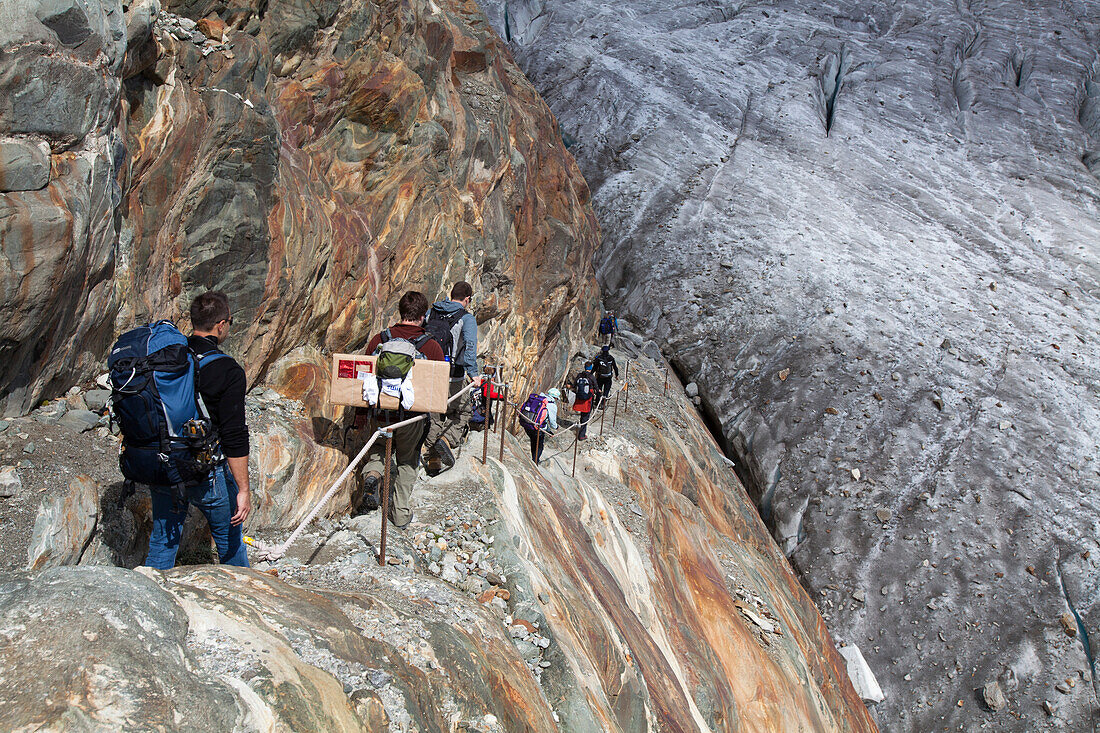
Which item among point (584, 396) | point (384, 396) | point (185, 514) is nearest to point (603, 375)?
point (584, 396)

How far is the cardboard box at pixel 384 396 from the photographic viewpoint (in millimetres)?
5059

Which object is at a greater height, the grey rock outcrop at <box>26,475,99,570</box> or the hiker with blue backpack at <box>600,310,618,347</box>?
the grey rock outcrop at <box>26,475,99,570</box>

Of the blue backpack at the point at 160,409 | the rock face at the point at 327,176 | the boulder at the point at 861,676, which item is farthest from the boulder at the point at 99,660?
the boulder at the point at 861,676

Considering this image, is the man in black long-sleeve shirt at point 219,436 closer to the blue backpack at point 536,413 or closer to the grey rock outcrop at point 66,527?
the grey rock outcrop at point 66,527

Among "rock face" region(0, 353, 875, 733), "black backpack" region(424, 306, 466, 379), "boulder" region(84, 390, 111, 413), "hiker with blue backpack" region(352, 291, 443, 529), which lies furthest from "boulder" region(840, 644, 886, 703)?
"boulder" region(84, 390, 111, 413)

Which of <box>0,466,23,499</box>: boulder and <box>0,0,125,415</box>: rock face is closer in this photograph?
<box>0,466,23,499</box>: boulder

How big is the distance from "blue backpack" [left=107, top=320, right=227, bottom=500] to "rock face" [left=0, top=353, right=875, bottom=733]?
604 mm

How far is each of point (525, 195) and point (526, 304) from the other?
2.73 meters

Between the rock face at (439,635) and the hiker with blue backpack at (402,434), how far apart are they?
314mm

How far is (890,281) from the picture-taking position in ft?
95.1

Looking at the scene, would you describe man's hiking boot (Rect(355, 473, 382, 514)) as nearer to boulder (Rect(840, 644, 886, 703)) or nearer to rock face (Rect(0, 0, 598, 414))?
rock face (Rect(0, 0, 598, 414))

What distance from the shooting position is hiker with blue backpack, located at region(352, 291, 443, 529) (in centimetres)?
560

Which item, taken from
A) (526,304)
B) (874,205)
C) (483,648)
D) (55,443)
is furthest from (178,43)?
(874,205)

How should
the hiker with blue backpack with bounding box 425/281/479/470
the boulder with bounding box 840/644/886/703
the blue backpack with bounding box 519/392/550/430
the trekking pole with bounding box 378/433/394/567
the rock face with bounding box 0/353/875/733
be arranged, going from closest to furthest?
1. the rock face with bounding box 0/353/875/733
2. the trekking pole with bounding box 378/433/394/567
3. the hiker with blue backpack with bounding box 425/281/479/470
4. the blue backpack with bounding box 519/392/550/430
5. the boulder with bounding box 840/644/886/703
